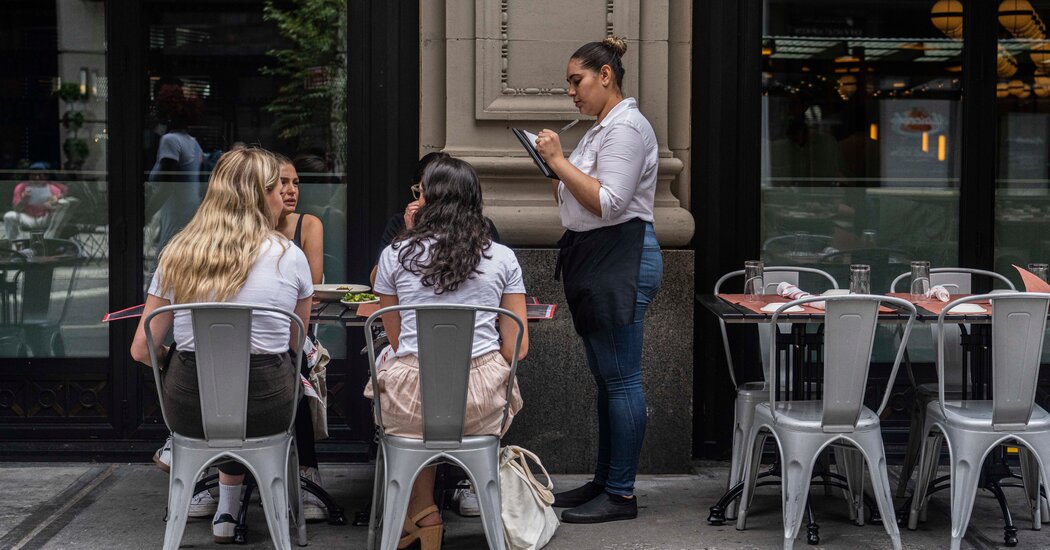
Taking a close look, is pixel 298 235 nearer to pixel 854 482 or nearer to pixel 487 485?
pixel 487 485

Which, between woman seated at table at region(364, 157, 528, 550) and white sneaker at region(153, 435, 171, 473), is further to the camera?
white sneaker at region(153, 435, 171, 473)

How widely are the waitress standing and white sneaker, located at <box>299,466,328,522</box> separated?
3.51 ft

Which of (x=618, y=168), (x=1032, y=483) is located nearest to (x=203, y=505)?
(x=618, y=168)

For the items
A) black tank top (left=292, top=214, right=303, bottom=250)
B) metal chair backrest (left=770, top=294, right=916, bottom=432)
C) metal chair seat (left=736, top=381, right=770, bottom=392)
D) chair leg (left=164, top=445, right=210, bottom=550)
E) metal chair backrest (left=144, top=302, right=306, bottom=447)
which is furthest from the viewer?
black tank top (left=292, top=214, right=303, bottom=250)

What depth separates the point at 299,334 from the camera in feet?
14.3

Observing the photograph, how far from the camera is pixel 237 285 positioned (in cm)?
425

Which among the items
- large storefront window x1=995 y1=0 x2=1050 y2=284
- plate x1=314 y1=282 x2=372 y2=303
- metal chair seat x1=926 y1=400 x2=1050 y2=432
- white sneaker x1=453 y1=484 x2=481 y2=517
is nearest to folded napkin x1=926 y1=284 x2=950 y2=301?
metal chair seat x1=926 y1=400 x2=1050 y2=432

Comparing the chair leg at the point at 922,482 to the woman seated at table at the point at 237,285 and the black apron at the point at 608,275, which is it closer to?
the black apron at the point at 608,275

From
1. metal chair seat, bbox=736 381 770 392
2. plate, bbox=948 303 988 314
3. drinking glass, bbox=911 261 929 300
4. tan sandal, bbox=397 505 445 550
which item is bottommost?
tan sandal, bbox=397 505 445 550

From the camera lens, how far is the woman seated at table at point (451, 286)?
4.29m

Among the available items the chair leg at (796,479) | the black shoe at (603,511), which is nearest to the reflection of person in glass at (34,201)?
the black shoe at (603,511)

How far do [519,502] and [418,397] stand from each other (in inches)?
26.4

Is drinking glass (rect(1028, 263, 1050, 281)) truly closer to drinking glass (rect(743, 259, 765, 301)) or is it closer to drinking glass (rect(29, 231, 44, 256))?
drinking glass (rect(743, 259, 765, 301))

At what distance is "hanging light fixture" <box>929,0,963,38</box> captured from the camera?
6.45 metres
